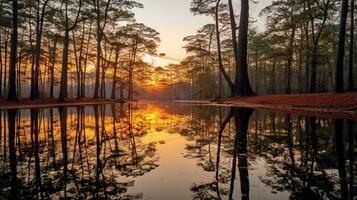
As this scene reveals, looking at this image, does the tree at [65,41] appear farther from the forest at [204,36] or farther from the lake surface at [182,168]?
the lake surface at [182,168]

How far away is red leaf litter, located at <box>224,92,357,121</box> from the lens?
10.4 metres

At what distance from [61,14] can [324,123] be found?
2622 centimetres

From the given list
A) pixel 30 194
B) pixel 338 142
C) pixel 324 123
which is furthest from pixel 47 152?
pixel 324 123

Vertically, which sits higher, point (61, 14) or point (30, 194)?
point (61, 14)

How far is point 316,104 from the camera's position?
12.4m

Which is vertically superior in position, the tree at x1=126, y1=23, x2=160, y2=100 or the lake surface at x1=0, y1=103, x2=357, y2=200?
the tree at x1=126, y1=23, x2=160, y2=100

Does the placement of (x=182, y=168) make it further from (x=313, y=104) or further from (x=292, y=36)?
(x=292, y=36)

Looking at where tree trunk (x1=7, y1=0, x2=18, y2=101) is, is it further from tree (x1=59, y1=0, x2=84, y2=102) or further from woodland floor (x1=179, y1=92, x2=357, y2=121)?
woodland floor (x1=179, y1=92, x2=357, y2=121)

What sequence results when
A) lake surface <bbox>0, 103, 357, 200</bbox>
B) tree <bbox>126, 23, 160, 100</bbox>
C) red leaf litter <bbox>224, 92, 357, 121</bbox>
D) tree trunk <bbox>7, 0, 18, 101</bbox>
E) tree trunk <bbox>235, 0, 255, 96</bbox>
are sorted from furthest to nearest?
tree <bbox>126, 23, 160, 100</bbox> → tree trunk <bbox>235, 0, 255, 96</bbox> → tree trunk <bbox>7, 0, 18, 101</bbox> → red leaf litter <bbox>224, 92, 357, 121</bbox> → lake surface <bbox>0, 103, 357, 200</bbox>

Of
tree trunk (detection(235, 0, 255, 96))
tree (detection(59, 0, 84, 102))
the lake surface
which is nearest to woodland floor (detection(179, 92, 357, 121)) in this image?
tree trunk (detection(235, 0, 255, 96))

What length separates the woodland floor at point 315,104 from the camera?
1035 cm

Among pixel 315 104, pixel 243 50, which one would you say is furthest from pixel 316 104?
pixel 243 50

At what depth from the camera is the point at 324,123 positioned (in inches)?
331

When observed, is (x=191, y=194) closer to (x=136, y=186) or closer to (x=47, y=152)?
(x=136, y=186)
